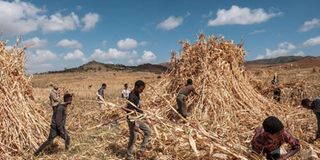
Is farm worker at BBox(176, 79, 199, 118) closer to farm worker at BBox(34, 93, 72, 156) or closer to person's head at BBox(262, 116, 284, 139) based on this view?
farm worker at BBox(34, 93, 72, 156)

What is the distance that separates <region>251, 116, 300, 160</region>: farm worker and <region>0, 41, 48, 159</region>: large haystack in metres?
5.09

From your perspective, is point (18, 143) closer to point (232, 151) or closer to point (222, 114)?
point (232, 151)

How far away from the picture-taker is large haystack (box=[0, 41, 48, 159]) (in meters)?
9.41

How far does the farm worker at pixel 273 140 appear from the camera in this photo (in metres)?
5.95

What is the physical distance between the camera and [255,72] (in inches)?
677

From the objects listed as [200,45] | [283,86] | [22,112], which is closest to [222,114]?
[200,45]

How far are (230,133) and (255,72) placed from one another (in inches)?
269

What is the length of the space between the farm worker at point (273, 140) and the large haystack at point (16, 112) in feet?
16.7

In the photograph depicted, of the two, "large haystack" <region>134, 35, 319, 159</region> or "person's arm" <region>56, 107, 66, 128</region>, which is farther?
"large haystack" <region>134, 35, 319, 159</region>

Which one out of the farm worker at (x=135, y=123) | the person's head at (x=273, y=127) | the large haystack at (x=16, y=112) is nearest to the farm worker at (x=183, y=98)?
the large haystack at (x=16, y=112)

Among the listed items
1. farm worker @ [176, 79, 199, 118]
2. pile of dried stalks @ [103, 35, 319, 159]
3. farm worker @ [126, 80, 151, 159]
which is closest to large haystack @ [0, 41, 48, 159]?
pile of dried stalks @ [103, 35, 319, 159]

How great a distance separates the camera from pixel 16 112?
32.1 feet

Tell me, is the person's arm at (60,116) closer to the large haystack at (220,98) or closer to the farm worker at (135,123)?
the farm worker at (135,123)

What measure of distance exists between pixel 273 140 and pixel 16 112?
5808mm
